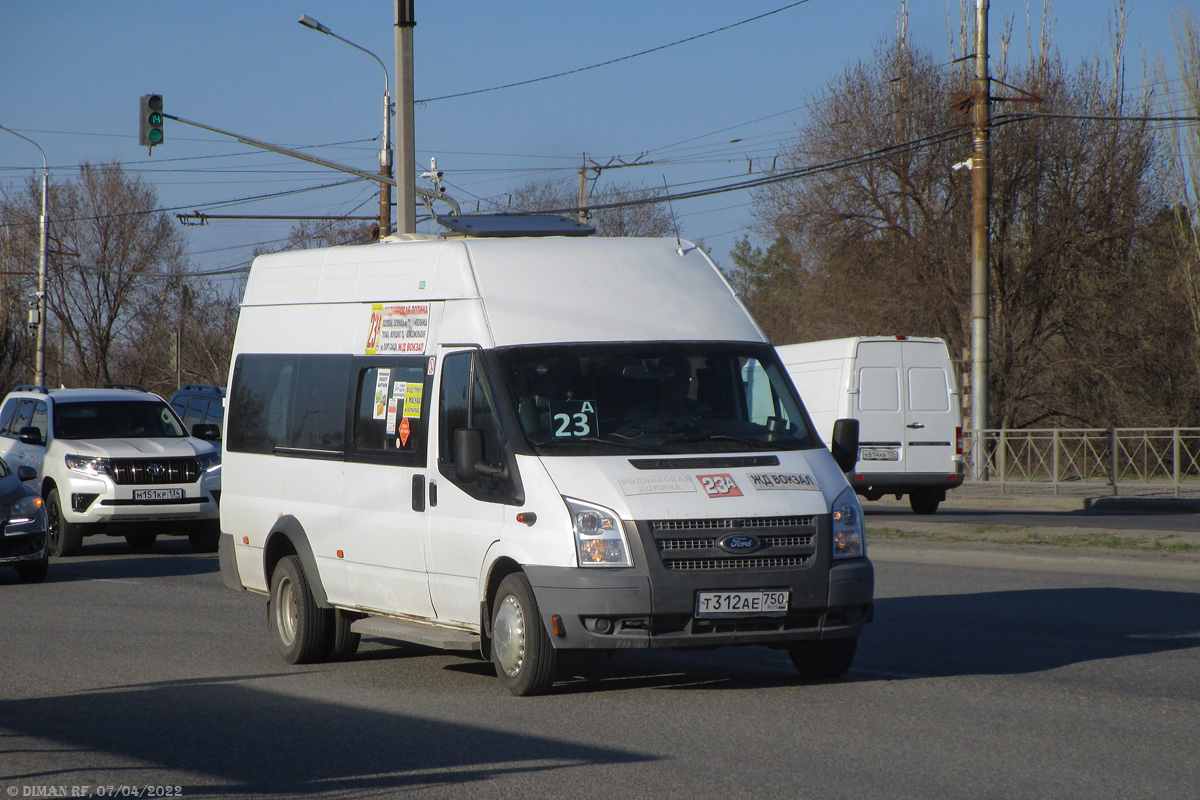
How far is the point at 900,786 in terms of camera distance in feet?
18.4

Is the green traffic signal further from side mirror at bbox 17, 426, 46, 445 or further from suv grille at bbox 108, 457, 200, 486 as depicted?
suv grille at bbox 108, 457, 200, 486

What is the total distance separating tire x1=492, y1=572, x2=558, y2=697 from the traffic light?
19628mm

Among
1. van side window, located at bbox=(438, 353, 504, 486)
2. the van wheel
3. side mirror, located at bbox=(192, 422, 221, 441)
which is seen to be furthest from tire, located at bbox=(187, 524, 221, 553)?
the van wheel

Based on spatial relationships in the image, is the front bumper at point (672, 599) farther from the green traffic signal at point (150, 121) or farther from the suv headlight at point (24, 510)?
the green traffic signal at point (150, 121)

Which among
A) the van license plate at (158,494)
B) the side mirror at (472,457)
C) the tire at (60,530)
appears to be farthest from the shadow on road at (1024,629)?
the tire at (60,530)

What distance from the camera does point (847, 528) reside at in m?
7.71

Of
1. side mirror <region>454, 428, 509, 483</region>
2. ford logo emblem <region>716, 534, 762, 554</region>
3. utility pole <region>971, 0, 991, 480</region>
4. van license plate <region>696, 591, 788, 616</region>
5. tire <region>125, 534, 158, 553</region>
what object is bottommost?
Result: tire <region>125, 534, 158, 553</region>

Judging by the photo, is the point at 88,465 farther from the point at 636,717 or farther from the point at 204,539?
the point at 636,717

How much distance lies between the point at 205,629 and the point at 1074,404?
29.2 m

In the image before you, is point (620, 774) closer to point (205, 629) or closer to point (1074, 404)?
point (205, 629)

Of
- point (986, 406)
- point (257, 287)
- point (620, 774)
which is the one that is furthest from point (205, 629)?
point (986, 406)

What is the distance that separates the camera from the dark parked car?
46.5 ft

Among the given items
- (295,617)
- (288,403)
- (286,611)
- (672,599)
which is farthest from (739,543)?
(288,403)

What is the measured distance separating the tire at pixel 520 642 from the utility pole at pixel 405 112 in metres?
12.9
